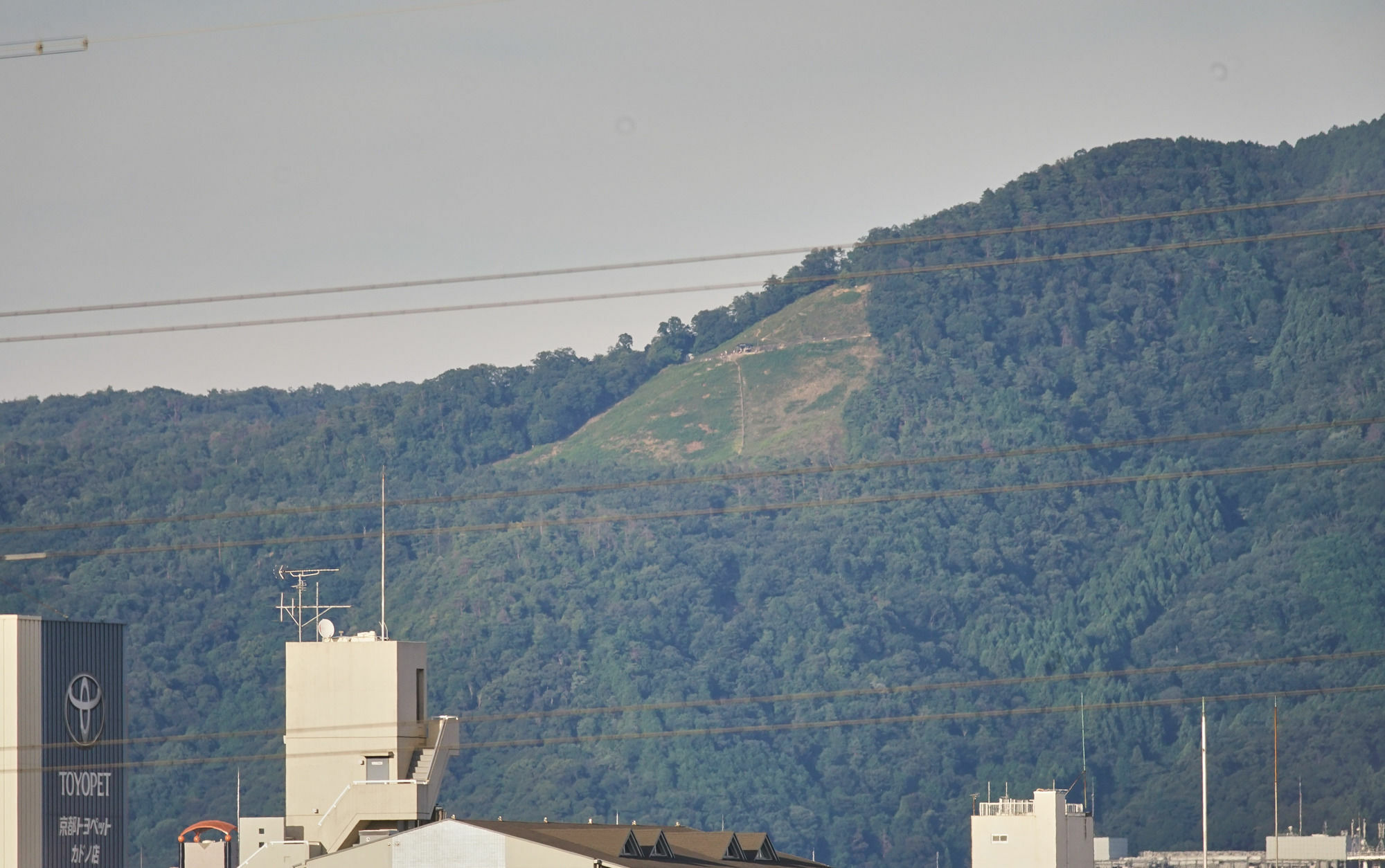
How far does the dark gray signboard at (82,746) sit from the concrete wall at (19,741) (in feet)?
1.64

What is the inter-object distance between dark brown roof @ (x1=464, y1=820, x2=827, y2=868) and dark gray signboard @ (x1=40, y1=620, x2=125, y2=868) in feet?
49.8

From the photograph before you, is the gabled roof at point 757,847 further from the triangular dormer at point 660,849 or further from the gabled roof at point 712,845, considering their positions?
the triangular dormer at point 660,849

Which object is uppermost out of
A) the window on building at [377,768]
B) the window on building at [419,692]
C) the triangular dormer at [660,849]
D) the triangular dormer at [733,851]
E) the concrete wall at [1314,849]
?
the window on building at [419,692]

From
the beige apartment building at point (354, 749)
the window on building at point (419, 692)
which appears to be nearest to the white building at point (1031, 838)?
the window on building at point (419, 692)

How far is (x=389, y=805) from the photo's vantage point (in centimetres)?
8250

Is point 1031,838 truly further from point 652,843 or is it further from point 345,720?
point 345,720

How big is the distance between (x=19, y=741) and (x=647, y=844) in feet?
75.1

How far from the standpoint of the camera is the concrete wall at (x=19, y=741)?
80.5 metres

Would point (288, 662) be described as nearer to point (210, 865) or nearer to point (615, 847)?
point (210, 865)

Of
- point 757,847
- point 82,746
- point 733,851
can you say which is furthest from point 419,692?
point 757,847

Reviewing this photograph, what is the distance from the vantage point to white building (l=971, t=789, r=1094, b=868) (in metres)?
136

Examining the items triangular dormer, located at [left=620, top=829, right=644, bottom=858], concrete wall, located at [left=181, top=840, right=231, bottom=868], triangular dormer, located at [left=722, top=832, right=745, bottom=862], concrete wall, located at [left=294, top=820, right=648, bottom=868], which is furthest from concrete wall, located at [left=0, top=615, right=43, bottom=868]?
triangular dormer, located at [left=722, top=832, right=745, bottom=862]

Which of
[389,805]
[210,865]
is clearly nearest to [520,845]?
[389,805]

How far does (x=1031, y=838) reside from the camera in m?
137
